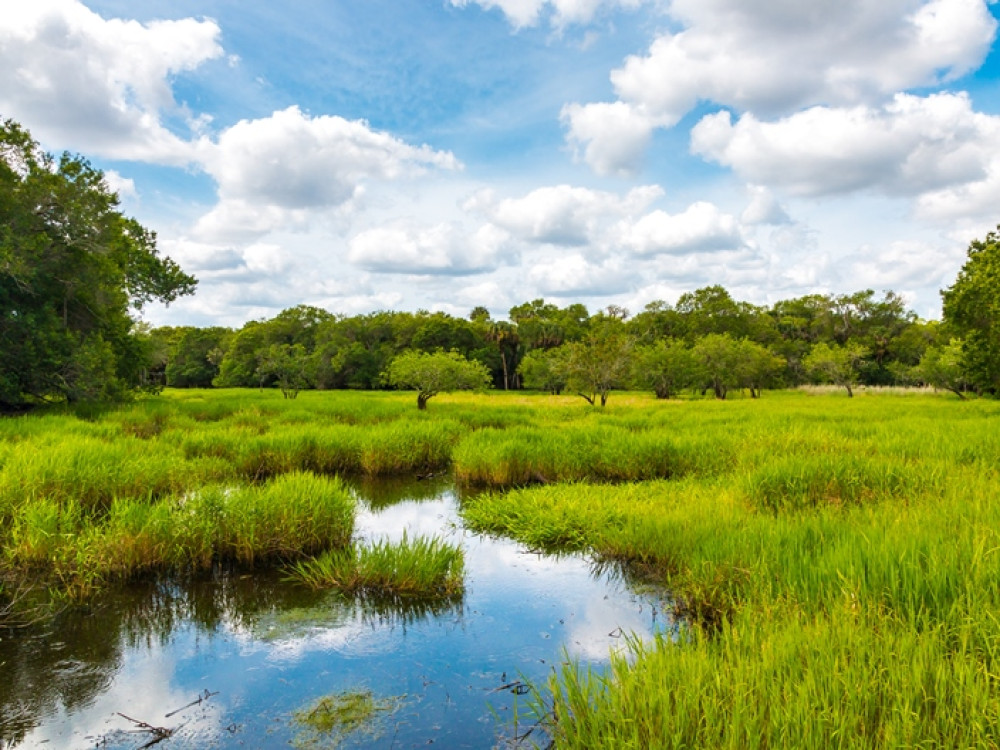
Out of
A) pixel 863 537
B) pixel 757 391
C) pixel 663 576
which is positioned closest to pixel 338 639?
pixel 663 576

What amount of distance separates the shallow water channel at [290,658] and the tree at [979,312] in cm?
2734

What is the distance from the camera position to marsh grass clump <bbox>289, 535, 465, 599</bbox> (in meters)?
7.37

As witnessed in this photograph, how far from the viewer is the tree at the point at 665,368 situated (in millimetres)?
53812

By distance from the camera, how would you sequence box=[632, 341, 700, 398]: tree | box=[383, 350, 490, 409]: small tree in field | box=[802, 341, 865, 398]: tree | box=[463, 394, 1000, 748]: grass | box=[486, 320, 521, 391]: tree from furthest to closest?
box=[486, 320, 521, 391]: tree, box=[802, 341, 865, 398]: tree, box=[632, 341, 700, 398]: tree, box=[383, 350, 490, 409]: small tree in field, box=[463, 394, 1000, 748]: grass

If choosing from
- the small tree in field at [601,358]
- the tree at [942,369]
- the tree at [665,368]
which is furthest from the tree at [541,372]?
the tree at [942,369]

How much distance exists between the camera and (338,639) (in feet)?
20.5

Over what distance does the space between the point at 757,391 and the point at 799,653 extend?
62339mm

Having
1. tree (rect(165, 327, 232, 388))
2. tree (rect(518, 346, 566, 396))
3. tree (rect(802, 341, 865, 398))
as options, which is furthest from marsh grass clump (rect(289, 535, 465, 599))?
tree (rect(165, 327, 232, 388))

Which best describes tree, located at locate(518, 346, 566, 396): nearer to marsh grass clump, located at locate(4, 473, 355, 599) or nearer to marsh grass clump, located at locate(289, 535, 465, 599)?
marsh grass clump, located at locate(4, 473, 355, 599)

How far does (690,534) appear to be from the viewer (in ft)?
25.9

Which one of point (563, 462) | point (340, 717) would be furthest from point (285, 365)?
point (340, 717)

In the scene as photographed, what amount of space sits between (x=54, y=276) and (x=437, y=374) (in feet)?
58.2

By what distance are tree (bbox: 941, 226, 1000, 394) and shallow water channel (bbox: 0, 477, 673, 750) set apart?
89.7ft

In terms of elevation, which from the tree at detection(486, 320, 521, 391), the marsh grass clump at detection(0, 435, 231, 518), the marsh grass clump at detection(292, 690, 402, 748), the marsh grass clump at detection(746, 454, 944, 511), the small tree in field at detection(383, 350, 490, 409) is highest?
the tree at detection(486, 320, 521, 391)
